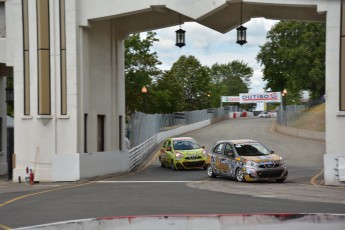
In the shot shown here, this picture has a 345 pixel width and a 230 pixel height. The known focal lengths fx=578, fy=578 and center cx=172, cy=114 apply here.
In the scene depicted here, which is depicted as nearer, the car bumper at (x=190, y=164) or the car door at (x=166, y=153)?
the car bumper at (x=190, y=164)

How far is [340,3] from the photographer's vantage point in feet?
66.3

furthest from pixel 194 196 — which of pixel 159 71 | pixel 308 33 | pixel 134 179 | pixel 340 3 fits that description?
pixel 308 33

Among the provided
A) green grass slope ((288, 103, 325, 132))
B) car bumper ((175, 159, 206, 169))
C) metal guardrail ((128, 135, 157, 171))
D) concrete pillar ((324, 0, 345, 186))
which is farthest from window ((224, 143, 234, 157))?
green grass slope ((288, 103, 325, 132))

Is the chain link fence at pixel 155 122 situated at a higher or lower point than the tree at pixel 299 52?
lower

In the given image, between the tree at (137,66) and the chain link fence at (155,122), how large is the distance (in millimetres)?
4343

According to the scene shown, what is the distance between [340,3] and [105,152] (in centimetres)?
1165

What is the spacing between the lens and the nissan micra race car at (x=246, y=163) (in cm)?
1972

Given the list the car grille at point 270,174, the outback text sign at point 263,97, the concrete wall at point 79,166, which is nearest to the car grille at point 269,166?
the car grille at point 270,174

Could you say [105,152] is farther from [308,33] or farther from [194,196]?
[308,33]

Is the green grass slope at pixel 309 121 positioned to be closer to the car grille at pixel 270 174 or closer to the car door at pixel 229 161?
the car door at pixel 229 161

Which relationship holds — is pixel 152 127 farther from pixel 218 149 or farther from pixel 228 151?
pixel 228 151

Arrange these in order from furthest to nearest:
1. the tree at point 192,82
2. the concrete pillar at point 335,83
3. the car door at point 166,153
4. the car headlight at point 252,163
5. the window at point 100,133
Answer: the tree at point 192,82
the car door at point 166,153
the window at point 100,133
the concrete pillar at point 335,83
the car headlight at point 252,163

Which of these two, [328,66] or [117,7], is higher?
[117,7]

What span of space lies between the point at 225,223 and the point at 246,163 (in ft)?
36.0
